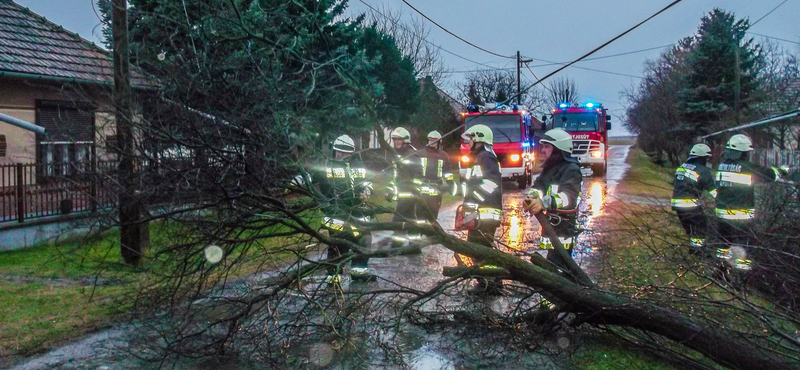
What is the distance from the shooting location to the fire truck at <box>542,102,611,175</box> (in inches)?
987

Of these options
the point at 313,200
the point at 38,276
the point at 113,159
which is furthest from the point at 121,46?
the point at 313,200

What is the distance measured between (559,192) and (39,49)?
10430mm

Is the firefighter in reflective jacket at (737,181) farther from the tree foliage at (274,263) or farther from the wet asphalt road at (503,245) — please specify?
the tree foliage at (274,263)

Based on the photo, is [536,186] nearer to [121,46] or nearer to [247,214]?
[247,214]

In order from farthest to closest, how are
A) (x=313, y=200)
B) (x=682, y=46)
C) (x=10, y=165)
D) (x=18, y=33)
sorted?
(x=682, y=46)
(x=18, y=33)
(x=10, y=165)
(x=313, y=200)

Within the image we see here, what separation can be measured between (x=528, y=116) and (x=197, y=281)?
18118 millimetres

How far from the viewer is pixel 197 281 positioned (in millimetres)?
4859

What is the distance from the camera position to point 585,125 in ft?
82.9

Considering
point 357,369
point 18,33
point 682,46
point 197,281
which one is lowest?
point 357,369

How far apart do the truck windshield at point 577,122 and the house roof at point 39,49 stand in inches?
682

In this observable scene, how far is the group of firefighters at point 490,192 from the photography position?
211 inches

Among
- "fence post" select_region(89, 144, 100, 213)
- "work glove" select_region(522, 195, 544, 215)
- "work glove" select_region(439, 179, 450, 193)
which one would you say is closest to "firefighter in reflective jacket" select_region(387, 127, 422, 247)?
"work glove" select_region(439, 179, 450, 193)

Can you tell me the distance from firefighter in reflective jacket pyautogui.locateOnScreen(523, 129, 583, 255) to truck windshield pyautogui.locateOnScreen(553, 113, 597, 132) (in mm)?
19855

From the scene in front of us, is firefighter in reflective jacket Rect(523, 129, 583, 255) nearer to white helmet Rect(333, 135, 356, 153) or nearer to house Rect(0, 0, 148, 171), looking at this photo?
white helmet Rect(333, 135, 356, 153)
